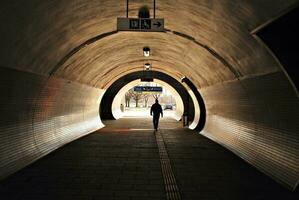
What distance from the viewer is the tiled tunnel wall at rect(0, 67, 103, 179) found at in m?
6.67

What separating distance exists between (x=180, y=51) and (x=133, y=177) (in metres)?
6.94

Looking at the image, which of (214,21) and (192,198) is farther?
(214,21)

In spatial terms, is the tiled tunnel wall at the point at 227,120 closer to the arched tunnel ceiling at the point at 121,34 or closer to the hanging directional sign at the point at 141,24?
the arched tunnel ceiling at the point at 121,34

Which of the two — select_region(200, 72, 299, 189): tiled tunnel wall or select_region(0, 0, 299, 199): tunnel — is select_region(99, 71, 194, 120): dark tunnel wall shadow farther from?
select_region(200, 72, 299, 189): tiled tunnel wall

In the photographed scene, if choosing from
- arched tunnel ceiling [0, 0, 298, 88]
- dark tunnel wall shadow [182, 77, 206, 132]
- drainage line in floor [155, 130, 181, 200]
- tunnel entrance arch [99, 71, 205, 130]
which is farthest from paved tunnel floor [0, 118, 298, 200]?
tunnel entrance arch [99, 71, 205, 130]

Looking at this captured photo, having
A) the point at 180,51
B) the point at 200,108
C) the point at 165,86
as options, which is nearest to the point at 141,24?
the point at 180,51

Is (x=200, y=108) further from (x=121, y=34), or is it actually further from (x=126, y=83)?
(x=126, y=83)

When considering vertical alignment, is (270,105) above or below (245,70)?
below

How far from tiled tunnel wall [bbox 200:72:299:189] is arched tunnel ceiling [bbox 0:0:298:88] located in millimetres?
426

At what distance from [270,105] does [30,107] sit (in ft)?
20.4

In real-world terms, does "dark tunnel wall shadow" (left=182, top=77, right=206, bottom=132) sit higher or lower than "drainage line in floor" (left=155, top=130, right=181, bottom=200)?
higher

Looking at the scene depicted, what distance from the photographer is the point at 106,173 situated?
274 inches

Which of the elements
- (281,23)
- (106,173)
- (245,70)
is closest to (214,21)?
(245,70)

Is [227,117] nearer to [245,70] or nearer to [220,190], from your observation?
[245,70]
